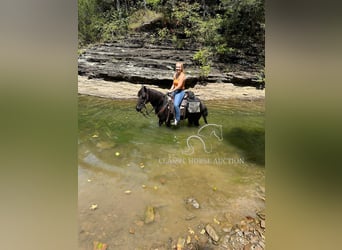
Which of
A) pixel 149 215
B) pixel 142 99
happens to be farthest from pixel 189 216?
pixel 142 99

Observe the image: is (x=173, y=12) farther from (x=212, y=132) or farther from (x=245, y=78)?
(x=212, y=132)

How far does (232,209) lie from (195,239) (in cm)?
38

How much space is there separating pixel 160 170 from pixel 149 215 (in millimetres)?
364

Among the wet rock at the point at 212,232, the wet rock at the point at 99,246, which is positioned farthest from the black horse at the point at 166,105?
the wet rock at the point at 99,246

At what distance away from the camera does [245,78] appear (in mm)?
2098

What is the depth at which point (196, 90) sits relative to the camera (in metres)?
2.09

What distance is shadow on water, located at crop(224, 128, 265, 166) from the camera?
6.40 ft

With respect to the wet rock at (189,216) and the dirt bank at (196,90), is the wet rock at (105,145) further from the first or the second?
the wet rock at (189,216)

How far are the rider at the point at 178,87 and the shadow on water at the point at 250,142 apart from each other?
489 millimetres

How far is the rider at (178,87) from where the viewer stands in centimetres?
206

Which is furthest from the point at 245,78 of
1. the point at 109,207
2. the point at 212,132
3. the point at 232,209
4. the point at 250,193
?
the point at 109,207

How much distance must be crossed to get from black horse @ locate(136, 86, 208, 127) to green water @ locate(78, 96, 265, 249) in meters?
0.06

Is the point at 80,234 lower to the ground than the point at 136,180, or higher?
lower
